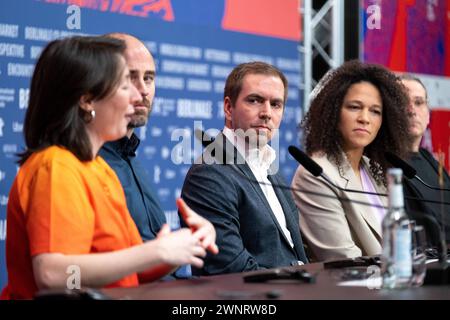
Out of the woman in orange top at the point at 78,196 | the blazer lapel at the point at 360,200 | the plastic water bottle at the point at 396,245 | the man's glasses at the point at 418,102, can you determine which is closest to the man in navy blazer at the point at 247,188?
the blazer lapel at the point at 360,200

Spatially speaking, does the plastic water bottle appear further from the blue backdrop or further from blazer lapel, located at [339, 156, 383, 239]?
the blue backdrop

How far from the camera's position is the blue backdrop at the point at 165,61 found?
364 cm

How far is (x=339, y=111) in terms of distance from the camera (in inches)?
145

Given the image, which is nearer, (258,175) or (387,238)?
(387,238)

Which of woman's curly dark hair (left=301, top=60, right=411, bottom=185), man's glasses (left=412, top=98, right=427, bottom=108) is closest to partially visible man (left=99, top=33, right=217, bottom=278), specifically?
woman's curly dark hair (left=301, top=60, right=411, bottom=185)

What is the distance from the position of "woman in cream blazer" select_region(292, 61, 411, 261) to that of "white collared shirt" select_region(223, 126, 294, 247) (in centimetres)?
22

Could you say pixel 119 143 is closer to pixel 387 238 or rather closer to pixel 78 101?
pixel 78 101

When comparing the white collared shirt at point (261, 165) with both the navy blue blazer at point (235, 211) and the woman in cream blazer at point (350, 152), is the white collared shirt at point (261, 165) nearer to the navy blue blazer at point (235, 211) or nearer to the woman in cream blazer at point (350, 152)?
the navy blue blazer at point (235, 211)

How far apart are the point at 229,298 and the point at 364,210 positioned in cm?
168

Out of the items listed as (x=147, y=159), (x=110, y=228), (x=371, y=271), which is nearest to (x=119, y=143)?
(x=110, y=228)

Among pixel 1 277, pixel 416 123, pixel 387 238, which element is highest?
pixel 416 123

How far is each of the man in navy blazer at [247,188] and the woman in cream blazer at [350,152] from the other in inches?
5.8

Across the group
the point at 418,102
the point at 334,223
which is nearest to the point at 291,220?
the point at 334,223

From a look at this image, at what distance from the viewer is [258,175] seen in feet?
10.7
